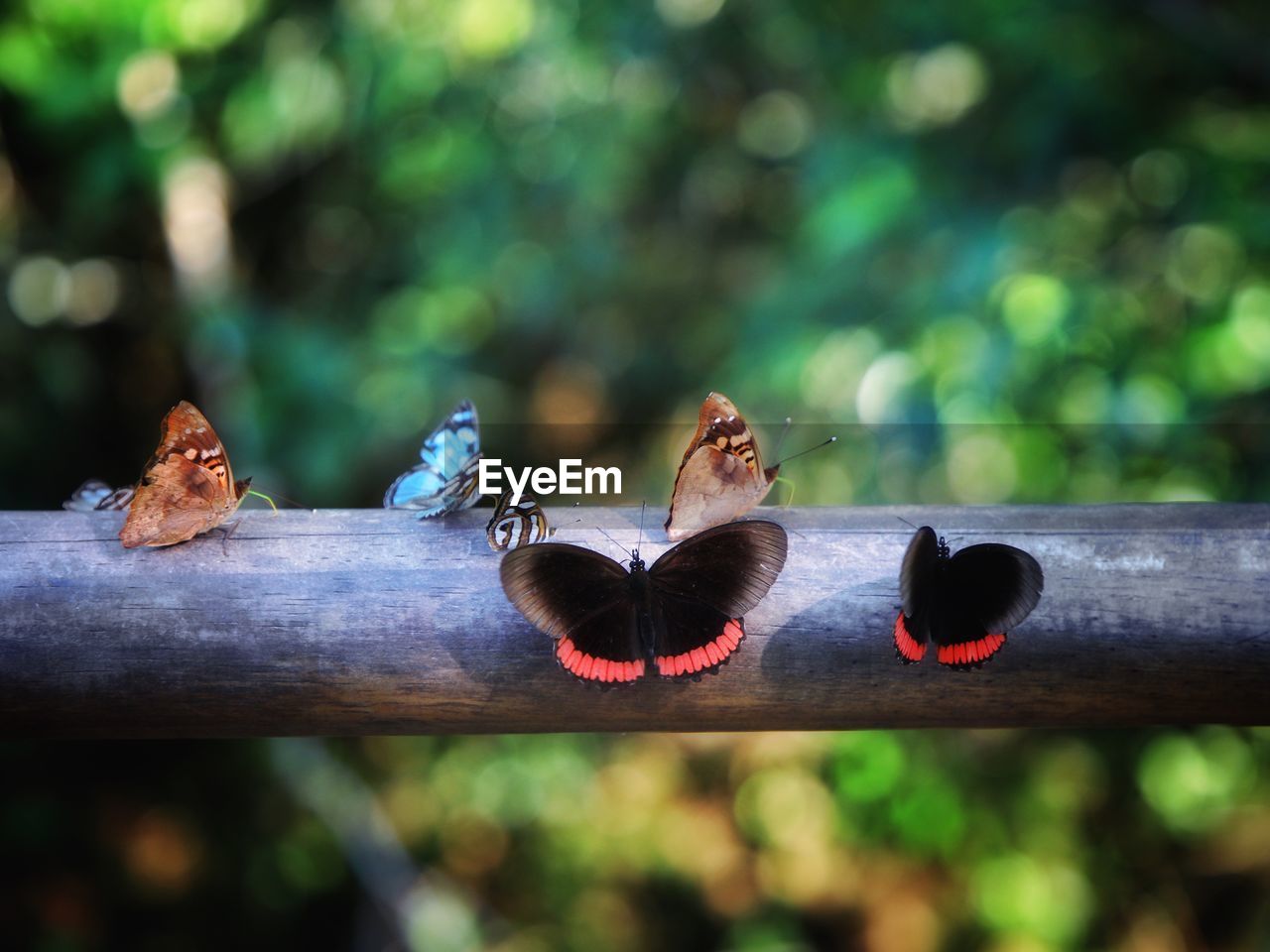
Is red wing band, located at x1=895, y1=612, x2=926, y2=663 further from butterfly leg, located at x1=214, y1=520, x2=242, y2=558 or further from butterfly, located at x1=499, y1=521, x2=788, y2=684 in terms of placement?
butterfly leg, located at x1=214, y1=520, x2=242, y2=558

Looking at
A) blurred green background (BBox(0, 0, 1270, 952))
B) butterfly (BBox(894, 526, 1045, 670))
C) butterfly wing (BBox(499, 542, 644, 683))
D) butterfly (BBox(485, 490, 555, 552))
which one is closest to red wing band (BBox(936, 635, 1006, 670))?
butterfly (BBox(894, 526, 1045, 670))

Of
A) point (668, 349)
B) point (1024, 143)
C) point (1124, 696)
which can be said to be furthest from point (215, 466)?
point (668, 349)

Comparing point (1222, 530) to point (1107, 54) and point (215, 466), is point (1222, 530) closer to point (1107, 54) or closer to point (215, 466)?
point (215, 466)

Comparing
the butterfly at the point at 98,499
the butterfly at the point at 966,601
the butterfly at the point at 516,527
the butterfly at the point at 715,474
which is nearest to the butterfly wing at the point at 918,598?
the butterfly at the point at 966,601

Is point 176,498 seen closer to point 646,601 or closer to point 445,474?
point 445,474

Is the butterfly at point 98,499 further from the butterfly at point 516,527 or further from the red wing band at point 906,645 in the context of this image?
the red wing band at point 906,645

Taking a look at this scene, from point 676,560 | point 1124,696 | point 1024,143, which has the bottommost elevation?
point 1124,696

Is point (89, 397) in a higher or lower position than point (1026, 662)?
higher
